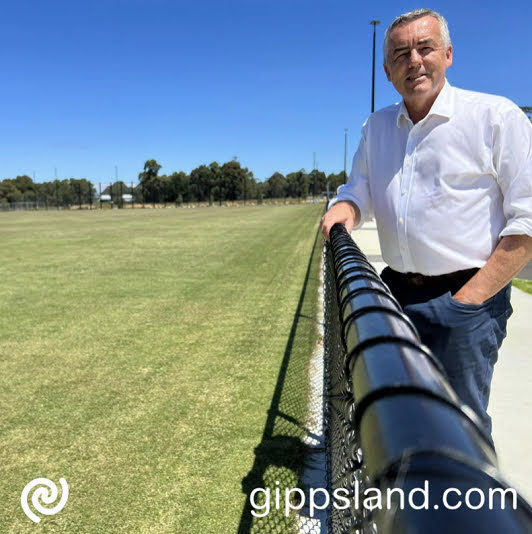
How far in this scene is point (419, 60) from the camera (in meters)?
1.92

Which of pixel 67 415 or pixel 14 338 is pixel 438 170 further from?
pixel 14 338

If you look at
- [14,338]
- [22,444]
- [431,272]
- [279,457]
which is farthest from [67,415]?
[431,272]

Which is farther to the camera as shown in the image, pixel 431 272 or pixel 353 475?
pixel 431 272

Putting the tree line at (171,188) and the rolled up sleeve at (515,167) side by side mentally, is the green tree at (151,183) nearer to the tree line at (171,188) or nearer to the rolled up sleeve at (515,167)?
the tree line at (171,188)

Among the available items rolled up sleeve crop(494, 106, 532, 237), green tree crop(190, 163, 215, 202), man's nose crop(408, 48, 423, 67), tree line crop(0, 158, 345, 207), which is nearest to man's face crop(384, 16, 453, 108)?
man's nose crop(408, 48, 423, 67)

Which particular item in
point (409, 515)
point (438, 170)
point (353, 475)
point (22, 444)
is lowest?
point (22, 444)

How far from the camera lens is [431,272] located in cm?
205

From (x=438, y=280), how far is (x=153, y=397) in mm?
3444

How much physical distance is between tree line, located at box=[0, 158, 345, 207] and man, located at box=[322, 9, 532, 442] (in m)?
99.5

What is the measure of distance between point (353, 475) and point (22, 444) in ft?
11.7

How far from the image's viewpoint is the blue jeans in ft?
6.29

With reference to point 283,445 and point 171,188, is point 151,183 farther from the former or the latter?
point 283,445

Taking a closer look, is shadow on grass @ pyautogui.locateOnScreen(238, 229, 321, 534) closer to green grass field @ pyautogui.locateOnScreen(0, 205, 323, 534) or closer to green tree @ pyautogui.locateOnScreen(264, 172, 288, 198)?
green grass field @ pyautogui.locateOnScreen(0, 205, 323, 534)

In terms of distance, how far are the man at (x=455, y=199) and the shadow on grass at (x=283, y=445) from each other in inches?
63.8
